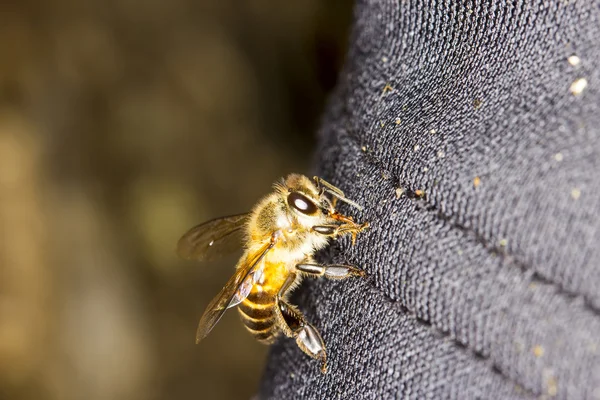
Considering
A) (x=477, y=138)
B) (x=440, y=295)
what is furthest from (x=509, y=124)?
(x=440, y=295)

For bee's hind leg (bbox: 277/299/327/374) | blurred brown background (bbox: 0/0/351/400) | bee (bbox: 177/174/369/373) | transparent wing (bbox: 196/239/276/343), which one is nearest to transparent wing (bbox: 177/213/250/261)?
bee (bbox: 177/174/369/373)

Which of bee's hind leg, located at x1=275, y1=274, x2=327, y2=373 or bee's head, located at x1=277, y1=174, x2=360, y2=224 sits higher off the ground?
bee's head, located at x1=277, y1=174, x2=360, y2=224

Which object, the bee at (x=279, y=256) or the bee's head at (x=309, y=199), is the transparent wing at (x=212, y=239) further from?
the bee's head at (x=309, y=199)

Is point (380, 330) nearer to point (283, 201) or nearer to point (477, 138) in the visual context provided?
point (477, 138)

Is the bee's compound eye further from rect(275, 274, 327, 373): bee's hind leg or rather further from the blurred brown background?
the blurred brown background

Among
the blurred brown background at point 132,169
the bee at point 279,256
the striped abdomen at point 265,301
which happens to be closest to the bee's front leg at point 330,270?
the bee at point 279,256

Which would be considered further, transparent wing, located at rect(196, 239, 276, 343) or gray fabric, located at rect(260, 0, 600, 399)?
transparent wing, located at rect(196, 239, 276, 343)
